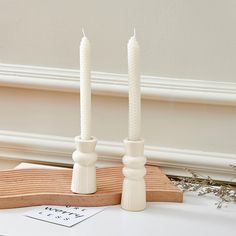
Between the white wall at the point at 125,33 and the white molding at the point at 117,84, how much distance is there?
0.04ft

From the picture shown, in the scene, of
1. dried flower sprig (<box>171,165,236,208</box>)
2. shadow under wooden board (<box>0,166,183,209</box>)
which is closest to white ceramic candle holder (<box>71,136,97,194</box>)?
shadow under wooden board (<box>0,166,183,209</box>)

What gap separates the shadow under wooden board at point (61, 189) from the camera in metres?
0.72

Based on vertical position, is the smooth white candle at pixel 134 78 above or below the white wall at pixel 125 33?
below

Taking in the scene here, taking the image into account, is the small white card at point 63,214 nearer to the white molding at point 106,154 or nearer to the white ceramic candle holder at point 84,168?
the white ceramic candle holder at point 84,168

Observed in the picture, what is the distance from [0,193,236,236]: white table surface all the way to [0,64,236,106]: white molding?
0.64ft

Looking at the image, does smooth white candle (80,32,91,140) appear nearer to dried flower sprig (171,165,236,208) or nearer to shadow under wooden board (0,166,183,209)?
shadow under wooden board (0,166,183,209)

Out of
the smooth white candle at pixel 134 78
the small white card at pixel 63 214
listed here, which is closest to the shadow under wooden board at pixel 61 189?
the small white card at pixel 63 214

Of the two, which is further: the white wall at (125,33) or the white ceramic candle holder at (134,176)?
the white wall at (125,33)

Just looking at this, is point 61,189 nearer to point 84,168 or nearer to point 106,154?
point 84,168

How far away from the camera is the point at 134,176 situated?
70 centimetres

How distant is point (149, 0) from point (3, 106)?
351 mm

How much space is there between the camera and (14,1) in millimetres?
923

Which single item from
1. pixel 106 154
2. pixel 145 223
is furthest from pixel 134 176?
pixel 106 154

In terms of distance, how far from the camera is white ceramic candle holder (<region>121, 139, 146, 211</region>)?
2.29 feet
